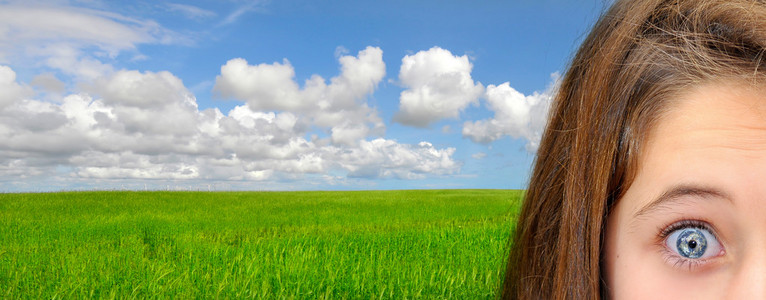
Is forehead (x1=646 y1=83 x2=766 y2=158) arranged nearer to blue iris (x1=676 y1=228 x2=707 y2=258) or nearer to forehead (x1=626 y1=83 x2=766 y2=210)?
forehead (x1=626 y1=83 x2=766 y2=210)

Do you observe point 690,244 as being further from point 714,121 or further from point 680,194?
point 714,121

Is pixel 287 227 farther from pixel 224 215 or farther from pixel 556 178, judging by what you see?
pixel 556 178

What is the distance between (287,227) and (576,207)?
7.43 m

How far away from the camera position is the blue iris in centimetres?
110

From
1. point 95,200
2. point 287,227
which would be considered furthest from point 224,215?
point 95,200

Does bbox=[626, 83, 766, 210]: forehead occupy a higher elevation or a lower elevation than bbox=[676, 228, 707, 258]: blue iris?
higher

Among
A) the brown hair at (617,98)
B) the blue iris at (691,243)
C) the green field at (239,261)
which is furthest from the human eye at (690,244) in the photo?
the green field at (239,261)

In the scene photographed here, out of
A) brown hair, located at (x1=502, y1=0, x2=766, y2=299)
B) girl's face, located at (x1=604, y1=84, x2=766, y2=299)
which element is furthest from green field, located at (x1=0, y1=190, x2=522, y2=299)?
girl's face, located at (x1=604, y1=84, x2=766, y2=299)

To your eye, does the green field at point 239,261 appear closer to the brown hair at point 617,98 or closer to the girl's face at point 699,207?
the brown hair at point 617,98

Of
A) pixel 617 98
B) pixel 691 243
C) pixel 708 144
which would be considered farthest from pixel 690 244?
pixel 617 98

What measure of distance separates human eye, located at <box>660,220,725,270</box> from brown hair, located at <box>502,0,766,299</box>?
0.50 ft

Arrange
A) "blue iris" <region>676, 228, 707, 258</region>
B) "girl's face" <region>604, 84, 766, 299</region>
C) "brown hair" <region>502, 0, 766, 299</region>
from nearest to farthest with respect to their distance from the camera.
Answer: "girl's face" <region>604, 84, 766, 299</region> → "blue iris" <region>676, 228, 707, 258</region> → "brown hair" <region>502, 0, 766, 299</region>

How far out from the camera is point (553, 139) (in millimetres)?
1543

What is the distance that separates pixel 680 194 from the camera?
1070mm
